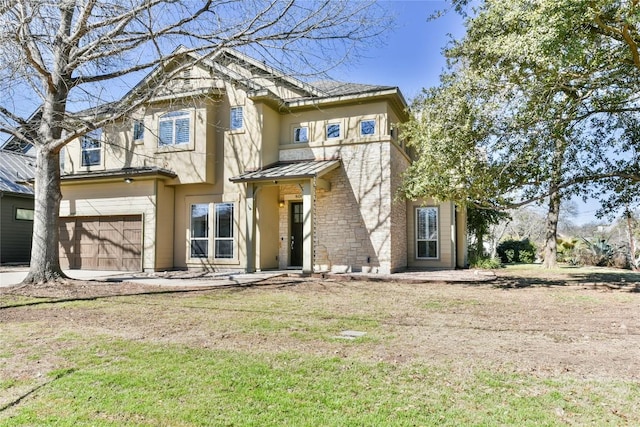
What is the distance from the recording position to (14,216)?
18.5 m

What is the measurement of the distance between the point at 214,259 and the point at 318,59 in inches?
307

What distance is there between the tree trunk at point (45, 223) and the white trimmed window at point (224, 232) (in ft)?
16.1

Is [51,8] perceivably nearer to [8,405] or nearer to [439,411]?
[8,405]

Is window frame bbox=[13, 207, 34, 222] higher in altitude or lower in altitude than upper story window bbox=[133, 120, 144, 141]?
lower

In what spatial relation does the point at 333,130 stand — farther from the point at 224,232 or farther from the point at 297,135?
the point at 224,232

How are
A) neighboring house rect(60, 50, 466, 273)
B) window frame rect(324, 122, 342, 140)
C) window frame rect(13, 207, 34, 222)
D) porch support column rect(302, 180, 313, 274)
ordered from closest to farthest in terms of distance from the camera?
porch support column rect(302, 180, 313, 274) → neighboring house rect(60, 50, 466, 273) → window frame rect(324, 122, 342, 140) → window frame rect(13, 207, 34, 222)

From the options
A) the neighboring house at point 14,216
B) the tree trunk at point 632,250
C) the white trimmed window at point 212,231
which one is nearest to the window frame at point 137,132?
the white trimmed window at point 212,231

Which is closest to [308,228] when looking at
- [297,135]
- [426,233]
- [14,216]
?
[297,135]

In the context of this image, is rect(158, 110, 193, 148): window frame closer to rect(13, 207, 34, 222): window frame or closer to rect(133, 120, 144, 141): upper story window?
rect(133, 120, 144, 141): upper story window

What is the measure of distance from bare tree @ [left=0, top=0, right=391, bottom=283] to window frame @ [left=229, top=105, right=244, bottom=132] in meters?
4.03

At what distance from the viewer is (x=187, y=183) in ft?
48.7

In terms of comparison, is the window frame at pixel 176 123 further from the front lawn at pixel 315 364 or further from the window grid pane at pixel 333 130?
the front lawn at pixel 315 364

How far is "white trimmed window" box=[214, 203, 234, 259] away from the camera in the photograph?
579 inches

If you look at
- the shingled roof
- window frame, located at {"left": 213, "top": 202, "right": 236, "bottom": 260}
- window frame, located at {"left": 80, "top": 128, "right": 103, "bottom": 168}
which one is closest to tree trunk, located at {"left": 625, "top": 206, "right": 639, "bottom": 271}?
window frame, located at {"left": 213, "top": 202, "right": 236, "bottom": 260}
